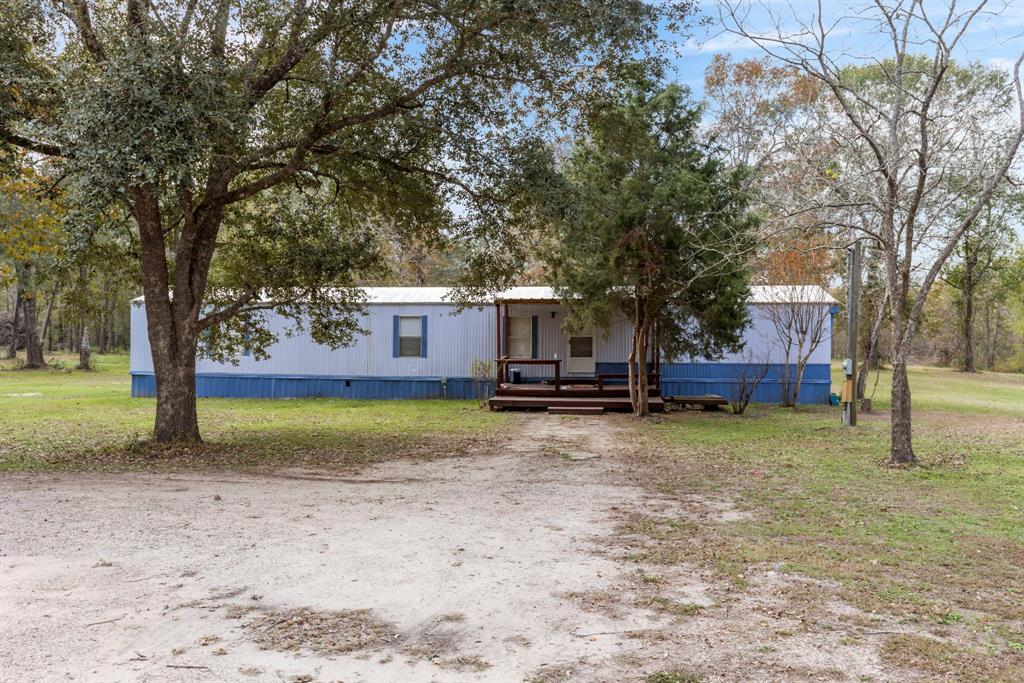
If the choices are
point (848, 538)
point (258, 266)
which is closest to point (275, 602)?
point (848, 538)

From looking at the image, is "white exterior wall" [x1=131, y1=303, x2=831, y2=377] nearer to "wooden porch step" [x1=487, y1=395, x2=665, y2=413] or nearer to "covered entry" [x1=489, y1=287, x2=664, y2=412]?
"covered entry" [x1=489, y1=287, x2=664, y2=412]

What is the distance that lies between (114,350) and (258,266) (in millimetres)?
40719

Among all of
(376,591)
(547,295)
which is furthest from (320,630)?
(547,295)

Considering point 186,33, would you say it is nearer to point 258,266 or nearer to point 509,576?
point 258,266

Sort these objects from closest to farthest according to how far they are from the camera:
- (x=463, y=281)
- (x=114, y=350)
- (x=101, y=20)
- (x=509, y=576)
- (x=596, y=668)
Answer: (x=596, y=668)
(x=509, y=576)
(x=101, y=20)
(x=463, y=281)
(x=114, y=350)

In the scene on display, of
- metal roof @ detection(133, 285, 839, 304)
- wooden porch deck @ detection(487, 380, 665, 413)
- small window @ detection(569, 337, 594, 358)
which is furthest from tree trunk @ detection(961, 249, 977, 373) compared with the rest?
wooden porch deck @ detection(487, 380, 665, 413)

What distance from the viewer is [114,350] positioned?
46.5m

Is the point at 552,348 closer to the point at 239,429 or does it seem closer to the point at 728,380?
the point at 728,380

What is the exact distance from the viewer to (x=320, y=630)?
3.75 meters

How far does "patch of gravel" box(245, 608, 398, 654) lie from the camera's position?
3551mm

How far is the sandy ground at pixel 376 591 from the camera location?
131 inches

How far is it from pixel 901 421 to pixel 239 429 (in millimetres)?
9716

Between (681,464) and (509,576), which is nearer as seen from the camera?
(509,576)

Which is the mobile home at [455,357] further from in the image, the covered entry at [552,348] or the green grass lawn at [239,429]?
the green grass lawn at [239,429]
